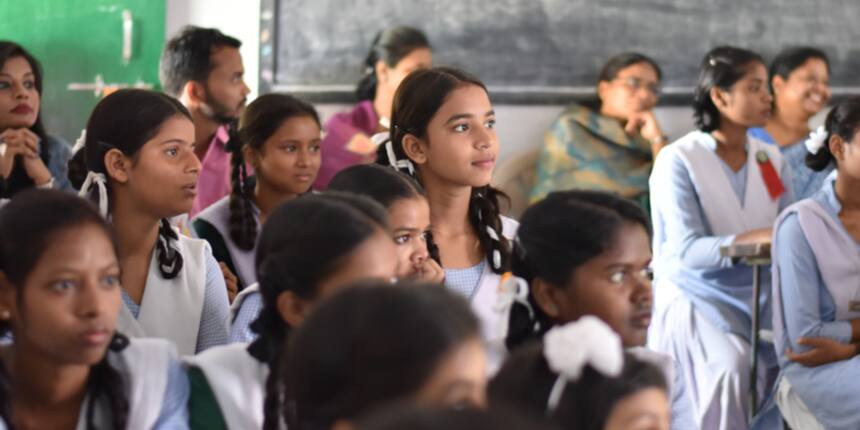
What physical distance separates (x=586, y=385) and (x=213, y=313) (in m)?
1.17

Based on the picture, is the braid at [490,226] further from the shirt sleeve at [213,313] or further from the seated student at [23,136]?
the seated student at [23,136]

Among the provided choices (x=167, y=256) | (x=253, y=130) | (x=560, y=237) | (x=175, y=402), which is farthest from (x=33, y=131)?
(x=560, y=237)

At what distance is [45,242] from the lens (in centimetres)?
179

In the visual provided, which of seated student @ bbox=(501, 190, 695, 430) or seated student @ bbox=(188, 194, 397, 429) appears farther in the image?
seated student @ bbox=(501, 190, 695, 430)

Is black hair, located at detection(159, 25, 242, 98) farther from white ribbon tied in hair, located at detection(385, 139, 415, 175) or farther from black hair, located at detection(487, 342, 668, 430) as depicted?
black hair, located at detection(487, 342, 668, 430)

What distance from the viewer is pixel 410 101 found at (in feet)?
9.34

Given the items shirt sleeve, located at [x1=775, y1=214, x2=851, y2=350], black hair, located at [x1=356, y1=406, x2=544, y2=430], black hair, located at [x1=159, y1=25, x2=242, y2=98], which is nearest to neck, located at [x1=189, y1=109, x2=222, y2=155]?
black hair, located at [x1=159, y1=25, x2=242, y2=98]

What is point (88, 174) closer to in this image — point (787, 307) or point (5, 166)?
point (5, 166)

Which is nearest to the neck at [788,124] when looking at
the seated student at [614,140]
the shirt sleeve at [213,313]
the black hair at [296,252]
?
the seated student at [614,140]

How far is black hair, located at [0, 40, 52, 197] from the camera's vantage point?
3292 millimetres

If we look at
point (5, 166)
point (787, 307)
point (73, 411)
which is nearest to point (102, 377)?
point (73, 411)

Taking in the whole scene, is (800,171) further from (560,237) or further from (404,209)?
(560,237)

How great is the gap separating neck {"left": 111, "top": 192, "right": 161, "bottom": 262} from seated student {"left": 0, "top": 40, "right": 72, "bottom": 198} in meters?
0.75

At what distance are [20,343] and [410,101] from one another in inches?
47.9
